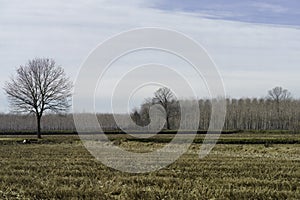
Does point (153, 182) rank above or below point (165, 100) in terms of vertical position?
below

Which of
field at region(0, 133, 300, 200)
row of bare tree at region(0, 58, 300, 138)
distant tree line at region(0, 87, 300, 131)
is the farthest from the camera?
distant tree line at region(0, 87, 300, 131)

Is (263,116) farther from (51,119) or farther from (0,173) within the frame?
(0,173)

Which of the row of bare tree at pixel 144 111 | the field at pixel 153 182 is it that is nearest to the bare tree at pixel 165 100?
the row of bare tree at pixel 144 111

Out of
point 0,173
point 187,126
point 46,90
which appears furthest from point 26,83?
point 0,173

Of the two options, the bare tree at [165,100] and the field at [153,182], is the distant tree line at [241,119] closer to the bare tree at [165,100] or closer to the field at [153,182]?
the bare tree at [165,100]

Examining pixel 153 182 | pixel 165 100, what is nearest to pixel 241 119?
pixel 165 100

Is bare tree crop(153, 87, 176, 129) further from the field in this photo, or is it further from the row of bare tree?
the field

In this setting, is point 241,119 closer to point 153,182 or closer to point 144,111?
point 144,111

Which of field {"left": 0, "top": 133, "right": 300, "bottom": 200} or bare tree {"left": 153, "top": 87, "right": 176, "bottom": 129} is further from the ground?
bare tree {"left": 153, "top": 87, "right": 176, "bottom": 129}

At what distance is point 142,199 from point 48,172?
7387 millimetres

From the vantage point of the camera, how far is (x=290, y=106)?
124938mm

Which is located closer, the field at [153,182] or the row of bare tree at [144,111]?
the field at [153,182]

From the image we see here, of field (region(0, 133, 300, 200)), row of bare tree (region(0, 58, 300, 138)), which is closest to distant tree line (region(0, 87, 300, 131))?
row of bare tree (region(0, 58, 300, 138))

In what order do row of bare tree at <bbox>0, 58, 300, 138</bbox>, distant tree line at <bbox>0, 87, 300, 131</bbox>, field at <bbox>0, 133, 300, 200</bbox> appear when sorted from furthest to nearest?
distant tree line at <bbox>0, 87, 300, 131</bbox> → row of bare tree at <bbox>0, 58, 300, 138</bbox> → field at <bbox>0, 133, 300, 200</bbox>
